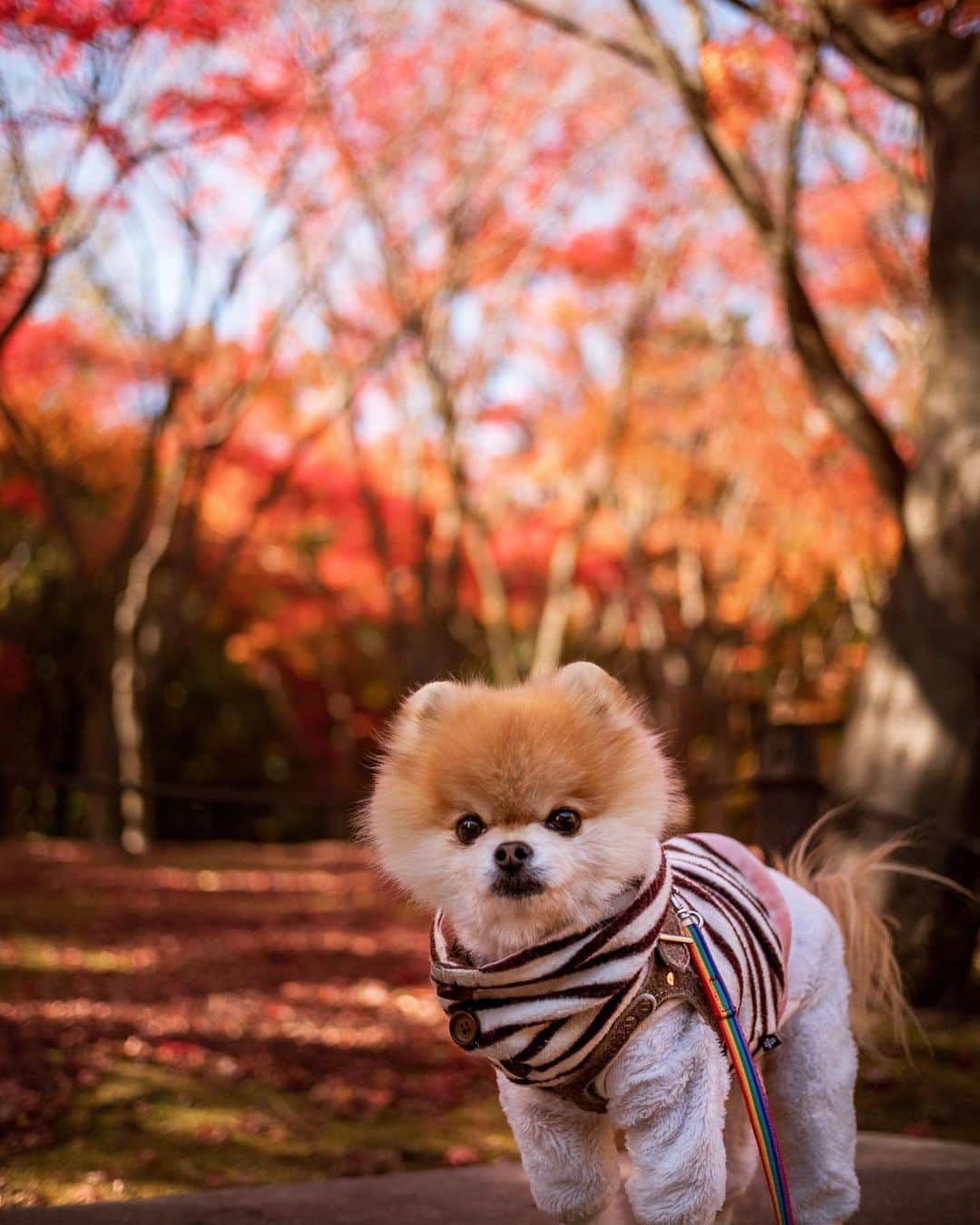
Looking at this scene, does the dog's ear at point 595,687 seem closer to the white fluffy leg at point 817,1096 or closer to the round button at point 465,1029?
the round button at point 465,1029

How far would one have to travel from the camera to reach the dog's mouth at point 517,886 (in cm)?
195

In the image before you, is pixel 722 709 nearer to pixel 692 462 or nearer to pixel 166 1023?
pixel 692 462

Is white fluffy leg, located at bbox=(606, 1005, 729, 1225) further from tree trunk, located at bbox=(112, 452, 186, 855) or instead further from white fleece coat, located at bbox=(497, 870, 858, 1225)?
tree trunk, located at bbox=(112, 452, 186, 855)

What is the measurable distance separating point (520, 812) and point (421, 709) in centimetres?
30

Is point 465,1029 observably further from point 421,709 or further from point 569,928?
point 421,709

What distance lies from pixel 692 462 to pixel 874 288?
329 centimetres

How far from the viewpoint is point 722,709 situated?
→ 16.8 metres

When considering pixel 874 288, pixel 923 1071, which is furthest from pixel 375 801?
pixel 874 288

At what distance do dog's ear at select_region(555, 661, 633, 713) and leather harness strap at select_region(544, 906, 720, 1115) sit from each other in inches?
15.4

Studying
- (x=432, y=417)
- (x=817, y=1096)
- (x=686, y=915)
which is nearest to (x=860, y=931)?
(x=817, y=1096)

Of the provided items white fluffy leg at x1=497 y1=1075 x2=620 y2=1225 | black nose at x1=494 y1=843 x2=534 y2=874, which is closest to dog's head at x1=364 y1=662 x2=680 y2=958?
black nose at x1=494 y1=843 x2=534 y2=874

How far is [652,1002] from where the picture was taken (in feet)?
6.99

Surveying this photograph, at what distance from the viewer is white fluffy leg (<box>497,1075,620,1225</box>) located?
88.2 inches

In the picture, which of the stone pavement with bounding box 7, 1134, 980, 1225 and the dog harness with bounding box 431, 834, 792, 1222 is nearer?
the dog harness with bounding box 431, 834, 792, 1222
